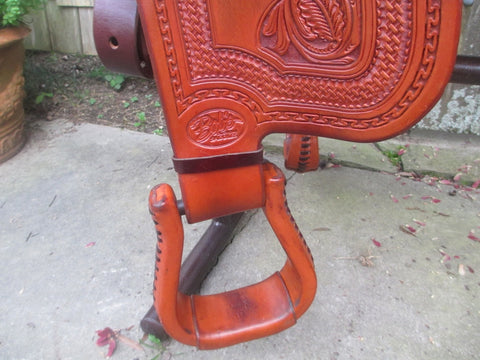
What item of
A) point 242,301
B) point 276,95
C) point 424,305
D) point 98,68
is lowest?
point 424,305

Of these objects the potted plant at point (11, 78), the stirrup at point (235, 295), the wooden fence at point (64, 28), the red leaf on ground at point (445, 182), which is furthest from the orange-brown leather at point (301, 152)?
the wooden fence at point (64, 28)

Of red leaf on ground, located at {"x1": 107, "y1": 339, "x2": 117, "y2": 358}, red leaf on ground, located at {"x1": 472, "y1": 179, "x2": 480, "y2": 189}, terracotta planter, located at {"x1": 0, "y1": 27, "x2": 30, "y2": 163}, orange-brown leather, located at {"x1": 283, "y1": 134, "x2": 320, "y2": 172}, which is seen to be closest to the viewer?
red leaf on ground, located at {"x1": 107, "y1": 339, "x2": 117, "y2": 358}

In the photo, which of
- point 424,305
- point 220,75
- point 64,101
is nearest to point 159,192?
point 220,75

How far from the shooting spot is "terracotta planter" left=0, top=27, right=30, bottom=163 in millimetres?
1384

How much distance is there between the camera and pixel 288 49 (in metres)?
0.48

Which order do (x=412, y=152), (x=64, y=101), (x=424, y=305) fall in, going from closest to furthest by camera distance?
1. (x=424, y=305)
2. (x=412, y=152)
3. (x=64, y=101)

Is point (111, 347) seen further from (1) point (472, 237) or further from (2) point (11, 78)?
(2) point (11, 78)

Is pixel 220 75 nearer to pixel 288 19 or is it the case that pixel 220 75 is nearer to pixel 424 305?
pixel 288 19

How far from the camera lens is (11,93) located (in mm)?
1434

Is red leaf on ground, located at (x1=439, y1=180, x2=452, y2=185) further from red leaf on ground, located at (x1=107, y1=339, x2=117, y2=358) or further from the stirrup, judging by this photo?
red leaf on ground, located at (x1=107, y1=339, x2=117, y2=358)

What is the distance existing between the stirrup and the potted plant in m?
1.19

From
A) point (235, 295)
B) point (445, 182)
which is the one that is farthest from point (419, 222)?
point (235, 295)

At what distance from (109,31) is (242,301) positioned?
0.53m

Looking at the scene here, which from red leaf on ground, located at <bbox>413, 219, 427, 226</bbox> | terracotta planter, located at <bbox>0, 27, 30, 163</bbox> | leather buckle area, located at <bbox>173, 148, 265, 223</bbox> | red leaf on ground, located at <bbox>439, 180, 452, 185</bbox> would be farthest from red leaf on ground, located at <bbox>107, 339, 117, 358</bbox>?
red leaf on ground, located at <bbox>439, 180, 452, 185</bbox>
